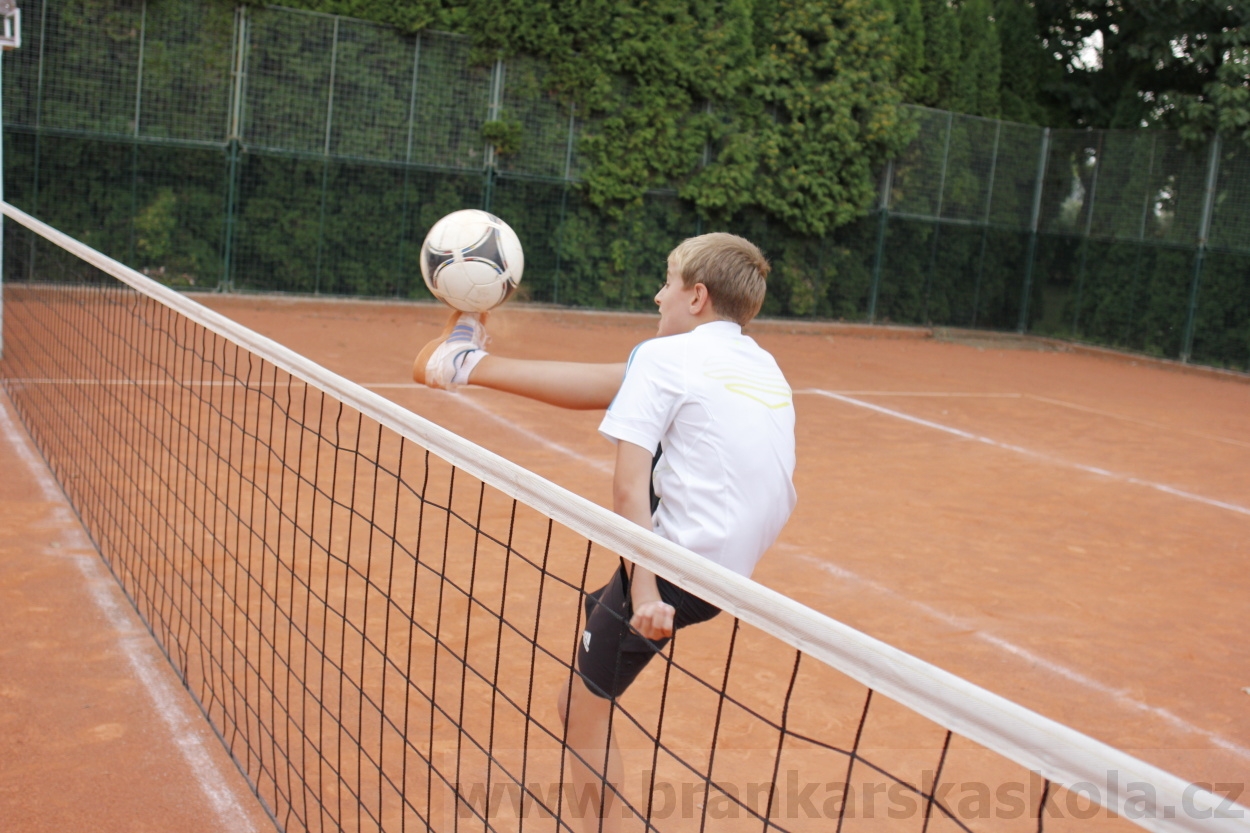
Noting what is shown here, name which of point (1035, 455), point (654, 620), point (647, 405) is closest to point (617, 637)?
point (654, 620)

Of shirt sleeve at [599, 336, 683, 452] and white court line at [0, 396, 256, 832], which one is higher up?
shirt sleeve at [599, 336, 683, 452]

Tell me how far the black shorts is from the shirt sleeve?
→ 330 mm

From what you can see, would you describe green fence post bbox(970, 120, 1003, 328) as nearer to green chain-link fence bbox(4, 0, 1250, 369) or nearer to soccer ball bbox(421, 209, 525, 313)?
green chain-link fence bbox(4, 0, 1250, 369)

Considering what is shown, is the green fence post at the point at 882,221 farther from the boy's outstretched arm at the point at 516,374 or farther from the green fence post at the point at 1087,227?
the boy's outstretched arm at the point at 516,374

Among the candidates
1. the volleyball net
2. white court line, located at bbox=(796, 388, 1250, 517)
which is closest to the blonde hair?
the volleyball net

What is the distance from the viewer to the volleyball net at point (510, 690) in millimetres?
1888

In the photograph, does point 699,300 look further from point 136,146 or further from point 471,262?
point 136,146

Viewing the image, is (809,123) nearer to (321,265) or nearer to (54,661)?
(321,265)

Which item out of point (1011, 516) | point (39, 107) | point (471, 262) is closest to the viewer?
point (471, 262)

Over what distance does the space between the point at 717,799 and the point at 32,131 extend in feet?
44.5

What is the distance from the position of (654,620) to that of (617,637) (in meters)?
0.32

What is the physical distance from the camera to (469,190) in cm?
1658

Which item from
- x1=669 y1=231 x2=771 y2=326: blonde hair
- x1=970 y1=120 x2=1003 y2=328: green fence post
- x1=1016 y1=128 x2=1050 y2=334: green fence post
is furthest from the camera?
x1=1016 y1=128 x2=1050 y2=334: green fence post

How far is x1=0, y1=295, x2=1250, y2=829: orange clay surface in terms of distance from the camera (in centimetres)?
460
